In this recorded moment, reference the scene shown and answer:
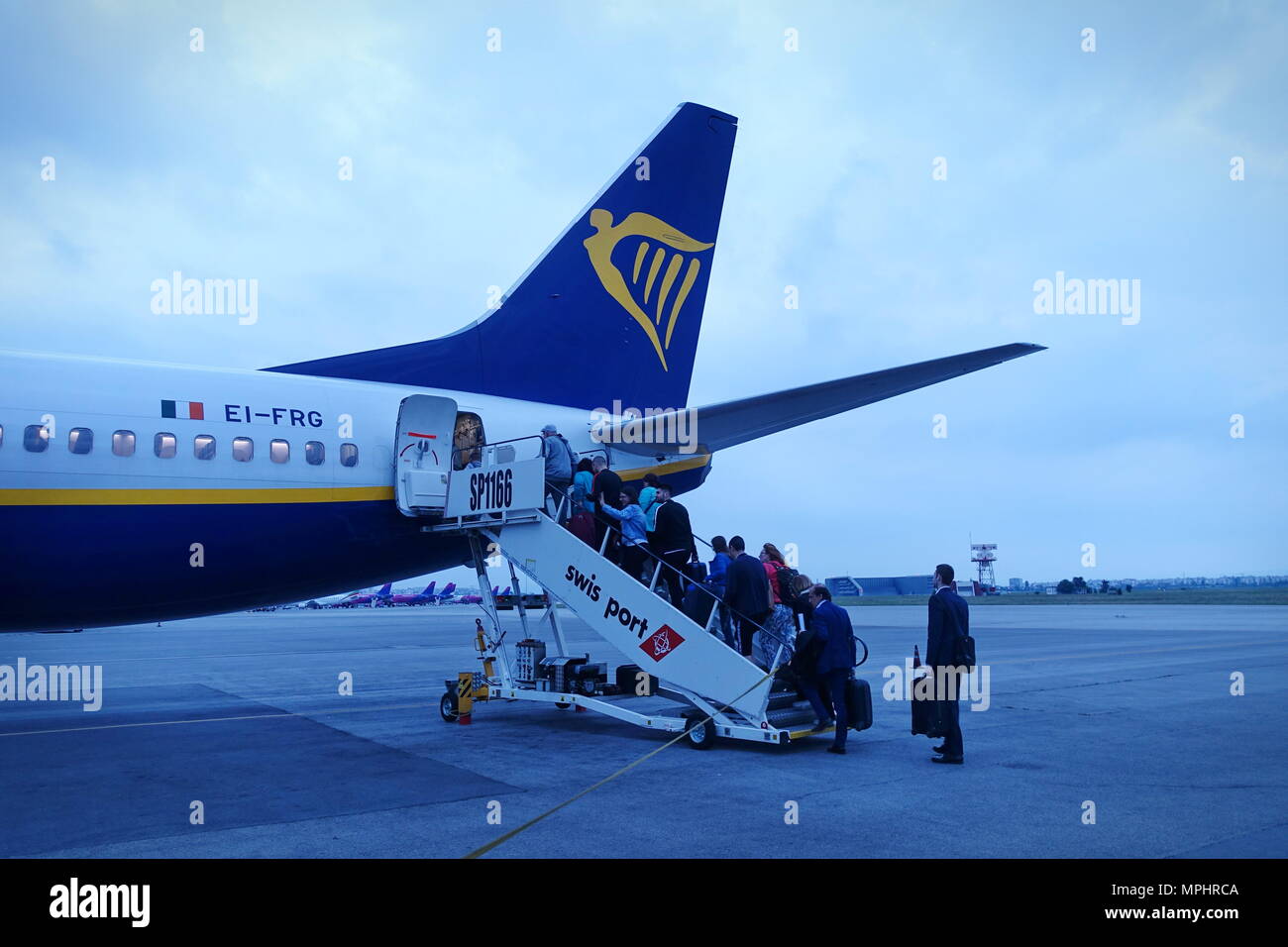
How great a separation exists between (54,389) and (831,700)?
10642 mm

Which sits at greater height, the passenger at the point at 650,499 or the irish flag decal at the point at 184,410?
the irish flag decal at the point at 184,410

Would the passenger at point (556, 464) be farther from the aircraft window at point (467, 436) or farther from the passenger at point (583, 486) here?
the aircraft window at point (467, 436)

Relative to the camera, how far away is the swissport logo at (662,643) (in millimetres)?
11297

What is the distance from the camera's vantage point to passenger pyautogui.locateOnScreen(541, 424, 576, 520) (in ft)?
44.4

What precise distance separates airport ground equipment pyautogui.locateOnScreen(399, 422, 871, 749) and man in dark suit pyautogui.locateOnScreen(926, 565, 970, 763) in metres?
1.71

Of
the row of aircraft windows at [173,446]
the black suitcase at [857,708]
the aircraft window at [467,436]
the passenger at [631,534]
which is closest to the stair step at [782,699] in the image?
the black suitcase at [857,708]

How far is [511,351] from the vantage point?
640 inches

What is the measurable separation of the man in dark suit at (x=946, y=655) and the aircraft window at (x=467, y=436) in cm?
784

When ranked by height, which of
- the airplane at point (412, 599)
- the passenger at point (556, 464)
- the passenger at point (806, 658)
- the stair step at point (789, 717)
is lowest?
the airplane at point (412, 599)

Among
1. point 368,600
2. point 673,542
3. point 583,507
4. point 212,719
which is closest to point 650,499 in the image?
point 583,507

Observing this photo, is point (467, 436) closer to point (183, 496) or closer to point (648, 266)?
point (183, 496)

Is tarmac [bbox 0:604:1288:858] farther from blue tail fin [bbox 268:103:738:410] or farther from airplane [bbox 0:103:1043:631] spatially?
blue tail fin [bbox 268:103:738:410]
